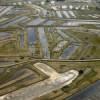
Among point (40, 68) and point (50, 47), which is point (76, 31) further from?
point (40, 68)

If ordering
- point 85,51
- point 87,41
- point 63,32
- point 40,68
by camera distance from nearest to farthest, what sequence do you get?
point 40,68 < point 85,51 < point 87,41 < point 63,32

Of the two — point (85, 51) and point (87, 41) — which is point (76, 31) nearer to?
point (87, 41)

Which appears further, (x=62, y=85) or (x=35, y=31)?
(x=35, y=31)

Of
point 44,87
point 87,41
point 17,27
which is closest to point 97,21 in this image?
point 87,41

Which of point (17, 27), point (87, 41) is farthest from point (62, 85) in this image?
point (17, 27)

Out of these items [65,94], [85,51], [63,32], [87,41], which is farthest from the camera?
[63,32]

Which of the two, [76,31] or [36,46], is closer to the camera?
[36,46]

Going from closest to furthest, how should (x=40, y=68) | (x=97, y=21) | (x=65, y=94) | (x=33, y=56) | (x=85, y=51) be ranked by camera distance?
(x=65, y=94) < (x=40, y=68) < (x=33, y=56) < (x=85, y=51) < (x=97, y=21)

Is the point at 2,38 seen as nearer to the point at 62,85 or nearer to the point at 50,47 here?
the point at 50,47

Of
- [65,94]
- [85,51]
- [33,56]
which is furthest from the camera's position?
[85,51]
